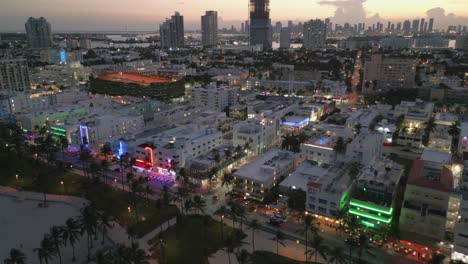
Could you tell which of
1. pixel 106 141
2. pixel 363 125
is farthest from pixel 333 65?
pixel 106 141

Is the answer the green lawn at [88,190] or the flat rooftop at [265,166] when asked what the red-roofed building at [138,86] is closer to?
the green lawn at [88,190]

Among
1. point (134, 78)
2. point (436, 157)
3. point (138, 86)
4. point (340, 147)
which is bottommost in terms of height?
point (436, 157)

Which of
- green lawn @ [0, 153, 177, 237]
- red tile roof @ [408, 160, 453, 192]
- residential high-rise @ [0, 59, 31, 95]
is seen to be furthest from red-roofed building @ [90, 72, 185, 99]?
red tile roof @ [408, 160, 453, 192]

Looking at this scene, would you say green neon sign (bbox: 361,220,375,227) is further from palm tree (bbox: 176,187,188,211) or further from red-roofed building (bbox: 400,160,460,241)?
palm tree (bbox: 176,187,188,211)

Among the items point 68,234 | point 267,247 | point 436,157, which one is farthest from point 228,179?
point 436,157

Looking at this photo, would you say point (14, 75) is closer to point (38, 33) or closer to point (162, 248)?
point (162, 248)

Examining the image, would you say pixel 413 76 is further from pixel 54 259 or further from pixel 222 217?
pixel 54 259
